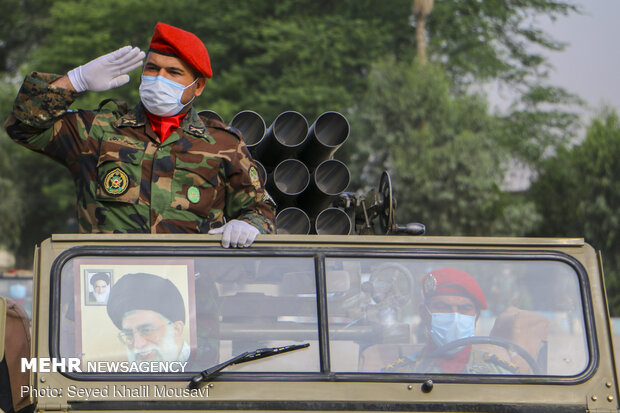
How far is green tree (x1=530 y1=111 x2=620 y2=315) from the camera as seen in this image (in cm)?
2283

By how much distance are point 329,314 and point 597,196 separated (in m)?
21.3

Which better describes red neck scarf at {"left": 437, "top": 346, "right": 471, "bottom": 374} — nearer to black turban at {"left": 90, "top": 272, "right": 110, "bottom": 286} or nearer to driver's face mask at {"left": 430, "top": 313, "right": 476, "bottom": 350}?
driver's face mask at {"left": 430, "top": 313, "right": 476, "bottom": 350}

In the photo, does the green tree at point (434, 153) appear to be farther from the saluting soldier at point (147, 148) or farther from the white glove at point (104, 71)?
the white glove at point (104, 71)

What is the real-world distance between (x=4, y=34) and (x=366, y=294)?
3251cm

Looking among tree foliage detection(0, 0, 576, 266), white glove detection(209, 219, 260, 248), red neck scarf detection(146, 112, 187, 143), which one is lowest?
white glove detection(209, 219, 260, 248)

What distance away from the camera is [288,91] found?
25.0 meters

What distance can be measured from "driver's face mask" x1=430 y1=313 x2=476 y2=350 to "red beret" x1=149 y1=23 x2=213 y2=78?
1.41 metres

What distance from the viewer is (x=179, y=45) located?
3811mm

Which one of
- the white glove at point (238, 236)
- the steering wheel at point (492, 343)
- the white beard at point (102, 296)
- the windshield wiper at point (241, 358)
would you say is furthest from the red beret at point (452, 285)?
the white beard at point (102, 296)

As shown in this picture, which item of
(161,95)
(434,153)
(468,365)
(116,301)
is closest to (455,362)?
(468,365)

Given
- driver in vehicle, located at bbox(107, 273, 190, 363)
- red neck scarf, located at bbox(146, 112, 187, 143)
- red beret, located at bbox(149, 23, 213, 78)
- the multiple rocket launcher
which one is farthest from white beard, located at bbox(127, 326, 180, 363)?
the multiple rocket launcher

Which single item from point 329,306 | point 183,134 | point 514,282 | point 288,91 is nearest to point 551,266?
point 514,282

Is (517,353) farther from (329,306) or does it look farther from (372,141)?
(372,141)

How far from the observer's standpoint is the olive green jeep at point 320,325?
2.98 m
